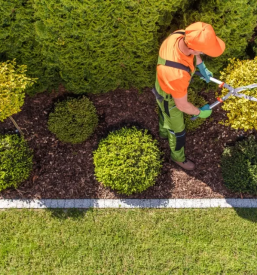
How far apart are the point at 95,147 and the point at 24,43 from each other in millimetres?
2268

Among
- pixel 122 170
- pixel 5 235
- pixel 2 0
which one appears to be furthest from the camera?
pixel 5 235

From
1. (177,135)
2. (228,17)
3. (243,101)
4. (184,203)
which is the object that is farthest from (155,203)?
(228,17)

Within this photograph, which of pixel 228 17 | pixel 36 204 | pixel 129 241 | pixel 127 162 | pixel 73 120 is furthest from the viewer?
pixel 36 204

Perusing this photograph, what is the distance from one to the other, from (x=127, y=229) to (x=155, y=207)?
2.17 ft

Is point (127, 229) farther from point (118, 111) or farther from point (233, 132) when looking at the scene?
point (233, 132)

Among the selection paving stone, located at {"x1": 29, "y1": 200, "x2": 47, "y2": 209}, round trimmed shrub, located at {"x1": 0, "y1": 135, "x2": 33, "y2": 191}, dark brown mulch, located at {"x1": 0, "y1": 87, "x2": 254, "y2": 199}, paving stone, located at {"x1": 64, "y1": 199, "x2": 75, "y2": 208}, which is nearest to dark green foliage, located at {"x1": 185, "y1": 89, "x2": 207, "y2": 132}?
dark brown mulch, located at {"x1": 0, "y1": 87, "x2": 254, "y2": 199}

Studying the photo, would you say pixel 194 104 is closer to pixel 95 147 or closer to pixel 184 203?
pixel 184 203

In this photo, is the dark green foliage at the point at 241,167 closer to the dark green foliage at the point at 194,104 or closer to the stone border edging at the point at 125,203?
the stone border edging at the point at 125,203

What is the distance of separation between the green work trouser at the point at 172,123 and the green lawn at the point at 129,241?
1.16 meters

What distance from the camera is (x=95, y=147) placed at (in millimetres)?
5973

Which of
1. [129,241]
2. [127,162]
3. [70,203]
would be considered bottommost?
[129,241]

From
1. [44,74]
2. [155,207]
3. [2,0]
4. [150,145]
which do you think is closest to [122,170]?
[150,145]

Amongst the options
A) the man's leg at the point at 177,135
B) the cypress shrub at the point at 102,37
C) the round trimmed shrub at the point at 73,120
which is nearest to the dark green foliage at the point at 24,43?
the cypress shrub at the point at 102,37

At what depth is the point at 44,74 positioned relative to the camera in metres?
5.50
